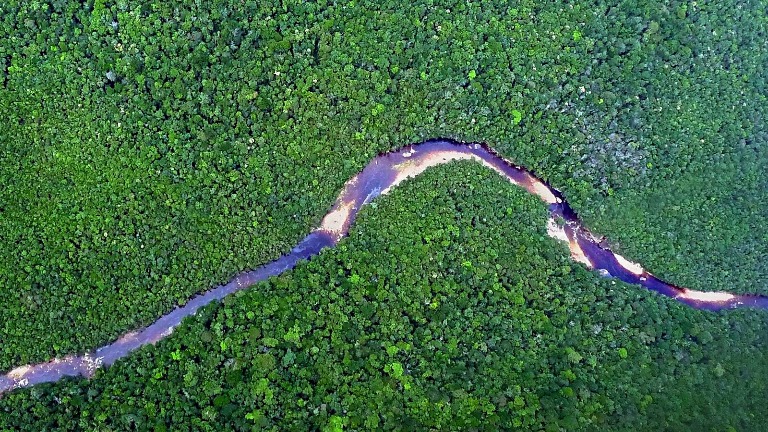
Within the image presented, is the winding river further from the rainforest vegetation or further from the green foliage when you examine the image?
the green foliage

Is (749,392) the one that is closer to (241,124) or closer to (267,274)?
(267,274)

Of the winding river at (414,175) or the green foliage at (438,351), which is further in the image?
the winding river at (414,175)

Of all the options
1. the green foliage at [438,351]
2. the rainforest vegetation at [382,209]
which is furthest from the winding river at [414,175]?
the green foliage at [438,351]

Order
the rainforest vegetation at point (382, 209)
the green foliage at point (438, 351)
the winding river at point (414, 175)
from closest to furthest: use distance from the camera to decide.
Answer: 1. the green foliage at point (438, 351)
2. the rainforest vegetation at point (382, 209)
3. the winding river at point (414, 175)

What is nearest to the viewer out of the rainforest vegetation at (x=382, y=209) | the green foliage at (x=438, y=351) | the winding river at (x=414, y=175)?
the green foliage at (x=438, y=351)

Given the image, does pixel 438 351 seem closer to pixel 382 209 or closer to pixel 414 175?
pixel 382 209

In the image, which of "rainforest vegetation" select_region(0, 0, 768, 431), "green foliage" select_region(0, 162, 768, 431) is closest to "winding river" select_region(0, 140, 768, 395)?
"rainforest vegetation" select_region(0, 0, 768, 431)

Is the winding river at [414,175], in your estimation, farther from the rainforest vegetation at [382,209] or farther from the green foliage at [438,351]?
the green foliage at [438,351]
